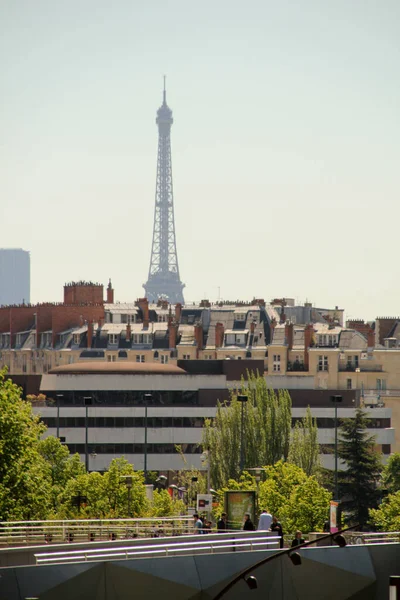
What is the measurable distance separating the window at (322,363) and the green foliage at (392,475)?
43.8m

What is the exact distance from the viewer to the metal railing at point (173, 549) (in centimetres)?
4097

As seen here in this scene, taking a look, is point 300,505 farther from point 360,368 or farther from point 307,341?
point 307,341

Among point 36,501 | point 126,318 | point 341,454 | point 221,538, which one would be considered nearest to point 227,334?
point 126,318

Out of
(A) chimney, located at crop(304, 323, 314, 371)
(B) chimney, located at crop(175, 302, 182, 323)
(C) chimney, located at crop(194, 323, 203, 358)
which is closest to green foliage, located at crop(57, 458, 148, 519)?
(A) chimney, located at crop(304, 323, 314, 371)

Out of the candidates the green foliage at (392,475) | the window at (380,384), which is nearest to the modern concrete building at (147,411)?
the green foliage at (392,475)

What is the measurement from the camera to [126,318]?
19288 cm

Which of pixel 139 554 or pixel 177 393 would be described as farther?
pixel 177 393

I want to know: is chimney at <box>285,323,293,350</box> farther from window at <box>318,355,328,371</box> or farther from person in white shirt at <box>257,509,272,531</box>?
person in white shirt at <box>257,509,272,531</box>

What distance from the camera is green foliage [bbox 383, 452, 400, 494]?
380ft

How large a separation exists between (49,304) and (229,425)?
9169 centimetres

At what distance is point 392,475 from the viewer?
11919cm

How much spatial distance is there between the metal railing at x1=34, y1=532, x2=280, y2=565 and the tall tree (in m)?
59.6

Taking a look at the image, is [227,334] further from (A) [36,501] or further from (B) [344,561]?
(B) [344,561]

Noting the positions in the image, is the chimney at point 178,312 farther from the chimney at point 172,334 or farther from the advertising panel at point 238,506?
the advertising panel at point 238,506
